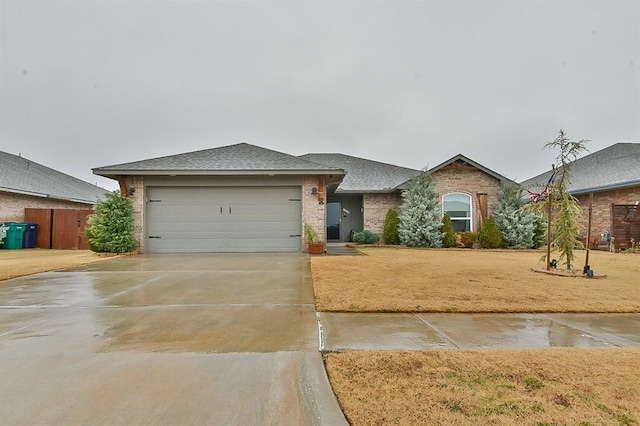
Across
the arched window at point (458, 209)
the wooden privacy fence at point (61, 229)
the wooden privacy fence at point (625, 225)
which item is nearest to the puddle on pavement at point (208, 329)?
the arched window at point (458, 209)

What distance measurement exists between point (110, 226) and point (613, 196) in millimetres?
19527

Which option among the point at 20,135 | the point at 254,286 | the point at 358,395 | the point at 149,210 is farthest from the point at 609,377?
the point at 20,135

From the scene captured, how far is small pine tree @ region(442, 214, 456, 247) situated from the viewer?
14.6m

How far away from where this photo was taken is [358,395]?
219 centimetres

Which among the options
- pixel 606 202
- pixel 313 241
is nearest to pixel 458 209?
pixel 606 202

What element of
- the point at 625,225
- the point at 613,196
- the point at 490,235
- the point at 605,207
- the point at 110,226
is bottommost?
the point at 490,235

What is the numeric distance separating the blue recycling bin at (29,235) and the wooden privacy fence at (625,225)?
2430cm

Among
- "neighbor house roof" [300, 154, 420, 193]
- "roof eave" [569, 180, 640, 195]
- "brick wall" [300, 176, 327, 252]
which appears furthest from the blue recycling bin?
"roof eave" [569, 180, 640, 195]

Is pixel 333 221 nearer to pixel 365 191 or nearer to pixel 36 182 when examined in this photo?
pixel 365 191

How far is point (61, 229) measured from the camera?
15609 millimetres

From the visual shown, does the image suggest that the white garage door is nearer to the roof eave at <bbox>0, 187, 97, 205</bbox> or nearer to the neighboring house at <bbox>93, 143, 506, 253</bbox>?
the neighboring house at <bbox>93, 143, 506, 253</bbox>

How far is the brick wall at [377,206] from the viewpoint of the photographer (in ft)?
55.0

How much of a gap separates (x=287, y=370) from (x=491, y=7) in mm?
14118

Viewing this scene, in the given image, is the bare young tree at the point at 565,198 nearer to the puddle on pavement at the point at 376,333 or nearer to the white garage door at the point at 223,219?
the puddle on pavement at the point at 376,333
